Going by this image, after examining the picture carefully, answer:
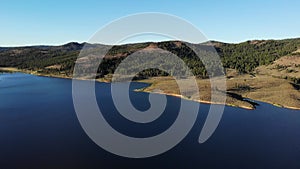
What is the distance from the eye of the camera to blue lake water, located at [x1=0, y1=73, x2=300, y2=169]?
5272cm

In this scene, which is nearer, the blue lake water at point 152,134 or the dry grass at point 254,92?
the blue lake water at point 152,134

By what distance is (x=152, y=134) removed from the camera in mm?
68750

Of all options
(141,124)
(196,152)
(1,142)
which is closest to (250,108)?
(141,124)

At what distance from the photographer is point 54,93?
5012 inches

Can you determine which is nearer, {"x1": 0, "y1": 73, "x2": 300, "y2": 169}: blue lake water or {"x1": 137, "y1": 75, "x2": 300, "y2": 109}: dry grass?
{"x1": 0, "y1": 73, "x2": 300, "y2": 169}: blue lake water

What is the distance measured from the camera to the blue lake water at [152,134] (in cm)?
5272

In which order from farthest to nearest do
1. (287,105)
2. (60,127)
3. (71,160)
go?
(287,105) < (60,127) < (71,160)

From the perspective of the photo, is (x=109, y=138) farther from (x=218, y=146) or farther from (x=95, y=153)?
(x=218, y=146)

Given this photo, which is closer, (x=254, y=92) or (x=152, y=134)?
(x=152, y=134)

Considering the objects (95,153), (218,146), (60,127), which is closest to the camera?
(95,153)

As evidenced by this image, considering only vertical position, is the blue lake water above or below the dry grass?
below

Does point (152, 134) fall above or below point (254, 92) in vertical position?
below

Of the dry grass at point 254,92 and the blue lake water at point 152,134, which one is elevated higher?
the dry grass at point 254,92

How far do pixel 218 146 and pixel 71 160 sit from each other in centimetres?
2948
